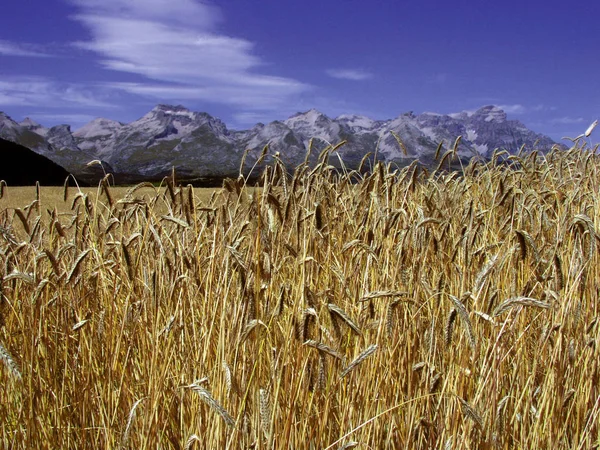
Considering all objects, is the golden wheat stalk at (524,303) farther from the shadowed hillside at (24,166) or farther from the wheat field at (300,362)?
the shadowed hillside at (24,166)

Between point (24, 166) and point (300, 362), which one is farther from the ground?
point (24, 166)

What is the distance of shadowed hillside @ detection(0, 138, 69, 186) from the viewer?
27.8 metres

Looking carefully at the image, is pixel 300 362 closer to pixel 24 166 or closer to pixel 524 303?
pixel 524 303

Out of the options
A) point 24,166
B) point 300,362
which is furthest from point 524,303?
point 24,166

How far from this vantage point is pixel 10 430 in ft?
6.64

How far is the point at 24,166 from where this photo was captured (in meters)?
28.4

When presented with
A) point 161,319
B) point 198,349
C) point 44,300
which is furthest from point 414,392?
point 44,300

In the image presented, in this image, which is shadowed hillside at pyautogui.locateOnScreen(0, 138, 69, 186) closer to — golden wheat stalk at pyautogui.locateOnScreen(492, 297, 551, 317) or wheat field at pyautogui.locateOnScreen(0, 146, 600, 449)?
wheat field at pyautogui.locateOnScreen(0, 146, 600, 449)

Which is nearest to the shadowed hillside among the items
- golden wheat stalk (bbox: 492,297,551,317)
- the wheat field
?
the wheat field

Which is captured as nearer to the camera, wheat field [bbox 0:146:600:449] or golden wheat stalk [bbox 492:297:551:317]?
golden wheat stalk [bbox 492:297:551:317]

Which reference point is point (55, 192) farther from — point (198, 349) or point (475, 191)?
point (198, 349)

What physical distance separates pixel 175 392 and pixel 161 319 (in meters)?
0.50

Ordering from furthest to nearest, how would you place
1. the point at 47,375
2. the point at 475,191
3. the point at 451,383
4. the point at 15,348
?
the point at 475,191 → the point at 15,348 → the point at 47,375 → the point at 451,383

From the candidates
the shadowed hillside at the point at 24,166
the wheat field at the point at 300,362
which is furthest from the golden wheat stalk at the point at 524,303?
the shadowed hillside at the point at 24,166
